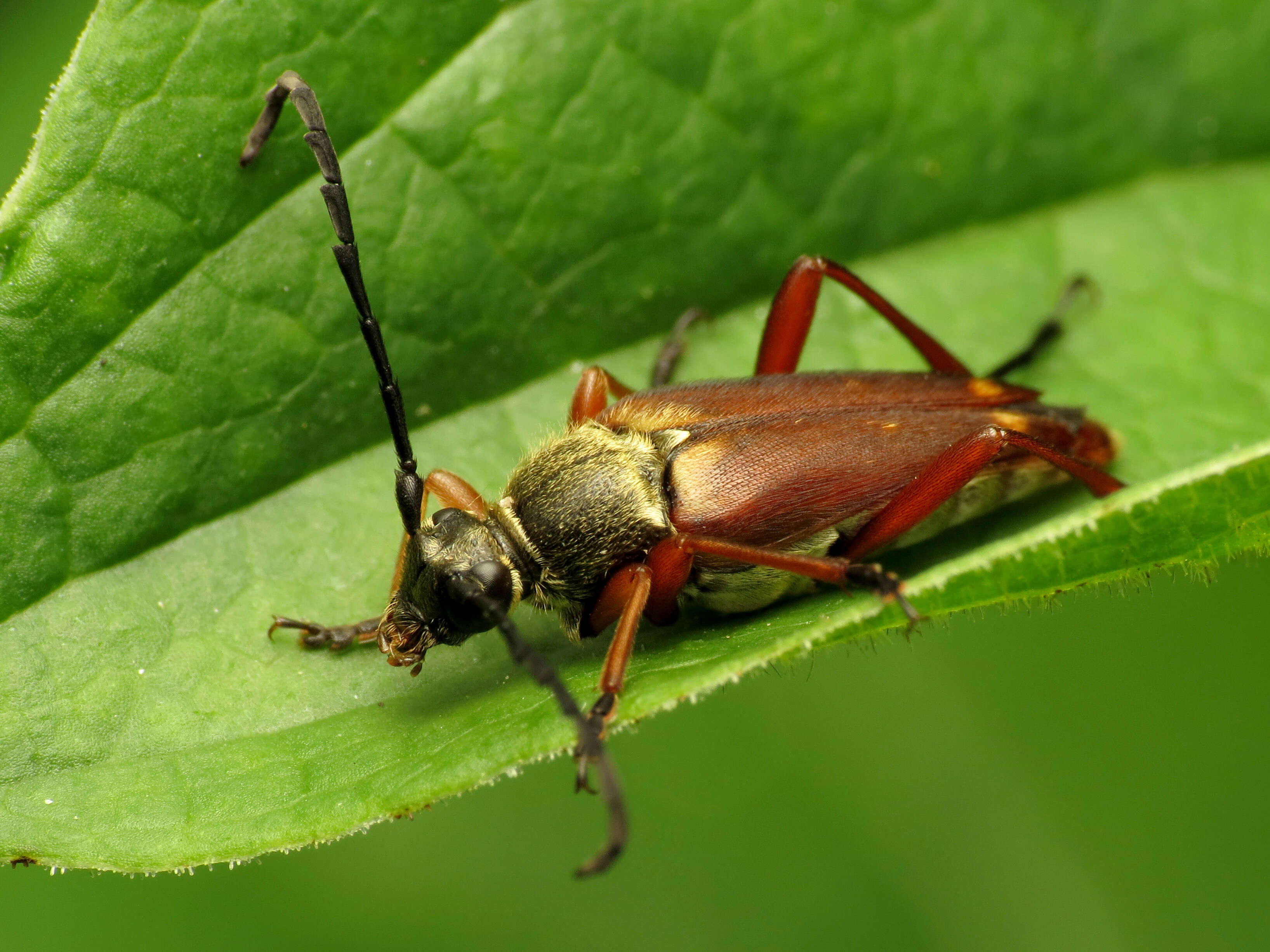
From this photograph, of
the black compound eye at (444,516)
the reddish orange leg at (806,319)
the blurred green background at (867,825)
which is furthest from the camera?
the blurred green background at (867,825)

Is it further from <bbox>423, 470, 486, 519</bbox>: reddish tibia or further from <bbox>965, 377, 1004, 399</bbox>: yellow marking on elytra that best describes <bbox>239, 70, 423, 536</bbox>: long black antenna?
<bbox>965, 377, 1004, 399</bbox>: yellow marking on elytra

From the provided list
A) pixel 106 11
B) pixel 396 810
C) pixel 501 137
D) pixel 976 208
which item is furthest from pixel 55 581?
pixel 976 208

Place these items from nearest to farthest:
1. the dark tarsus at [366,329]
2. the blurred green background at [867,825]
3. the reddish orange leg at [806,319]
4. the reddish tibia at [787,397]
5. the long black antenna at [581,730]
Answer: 1. the long black antenna at [581,730]
2. the dark tarsus at [366,329]
3. the reddish tibia at [787,397]
4. the reddish orange leg at [806,319]
5. the blurred green background at [867,825]

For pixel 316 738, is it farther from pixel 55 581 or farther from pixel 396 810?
pixel 55 581

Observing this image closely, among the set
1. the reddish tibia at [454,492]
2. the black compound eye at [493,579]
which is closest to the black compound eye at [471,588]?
the black compound eye at [493,579]

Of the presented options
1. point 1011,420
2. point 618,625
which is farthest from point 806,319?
point 618,625

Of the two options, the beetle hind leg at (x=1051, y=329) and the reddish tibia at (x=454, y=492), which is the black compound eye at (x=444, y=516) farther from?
the beetle hind leg at (x=1051, y=329)

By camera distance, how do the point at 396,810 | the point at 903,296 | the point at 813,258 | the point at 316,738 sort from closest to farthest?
the point at 396,810, the point at 316,738, the point at 813,258, the point at 903,296

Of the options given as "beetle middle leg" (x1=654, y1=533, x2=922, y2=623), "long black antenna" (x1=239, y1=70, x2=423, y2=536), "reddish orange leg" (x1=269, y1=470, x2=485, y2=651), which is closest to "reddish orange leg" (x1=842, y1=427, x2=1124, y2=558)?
"beetle middle leg" (x1=654, y1=533, x2=922, y2=623)
